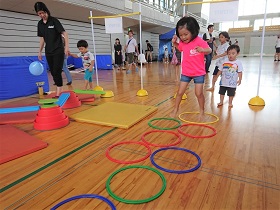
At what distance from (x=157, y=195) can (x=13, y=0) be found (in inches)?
349

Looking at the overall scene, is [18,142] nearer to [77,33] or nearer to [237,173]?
[237,173]

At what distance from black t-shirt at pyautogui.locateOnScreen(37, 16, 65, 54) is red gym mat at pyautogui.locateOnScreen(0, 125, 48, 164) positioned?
1.80 metres

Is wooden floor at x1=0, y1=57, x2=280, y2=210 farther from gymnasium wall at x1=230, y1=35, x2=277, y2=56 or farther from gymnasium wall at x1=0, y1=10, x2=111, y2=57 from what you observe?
gymnasium wall at x1=230, y1=35, x2=277, y2=56

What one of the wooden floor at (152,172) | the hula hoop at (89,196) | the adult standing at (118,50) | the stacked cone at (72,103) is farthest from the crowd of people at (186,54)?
the adult standing at (118,50)

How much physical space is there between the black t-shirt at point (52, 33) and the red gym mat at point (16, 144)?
70.7 inches

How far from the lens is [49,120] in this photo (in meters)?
2.65

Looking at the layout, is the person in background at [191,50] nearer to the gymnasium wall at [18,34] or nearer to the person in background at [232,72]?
the person in background at [232,72]

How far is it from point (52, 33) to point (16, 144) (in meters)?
2.23

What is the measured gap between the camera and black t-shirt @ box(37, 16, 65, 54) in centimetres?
359

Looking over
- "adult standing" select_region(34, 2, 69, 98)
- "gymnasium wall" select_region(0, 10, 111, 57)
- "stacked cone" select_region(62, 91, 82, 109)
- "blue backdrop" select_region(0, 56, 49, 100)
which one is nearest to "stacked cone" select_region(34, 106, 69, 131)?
"stacked cone" select_region(62, 91, 82, 109)

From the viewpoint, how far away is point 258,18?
82.2 ft

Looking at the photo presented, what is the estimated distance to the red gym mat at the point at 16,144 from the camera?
1.94 metres

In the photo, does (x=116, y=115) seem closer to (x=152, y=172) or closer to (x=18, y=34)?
(x=152, y=172)

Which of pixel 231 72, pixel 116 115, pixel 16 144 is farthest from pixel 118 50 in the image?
pixel 16 144
